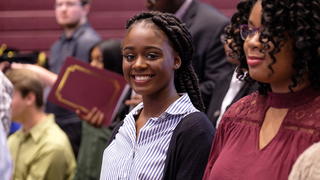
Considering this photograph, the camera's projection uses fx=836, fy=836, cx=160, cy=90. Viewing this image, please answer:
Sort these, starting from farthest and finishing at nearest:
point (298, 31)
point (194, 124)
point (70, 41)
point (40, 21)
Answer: point (40, 21), point (70, 41), point (194, 124), point (298, 31)

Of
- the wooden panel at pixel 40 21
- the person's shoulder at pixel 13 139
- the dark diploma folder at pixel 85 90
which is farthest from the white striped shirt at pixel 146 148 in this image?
the wooden panel at pixel 40 21

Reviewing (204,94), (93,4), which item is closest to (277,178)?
(204,94)

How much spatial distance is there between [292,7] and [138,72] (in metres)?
0.77

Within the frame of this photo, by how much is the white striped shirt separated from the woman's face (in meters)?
0.50

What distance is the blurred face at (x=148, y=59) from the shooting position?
310 cm

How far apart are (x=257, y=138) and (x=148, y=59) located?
628 millimetres

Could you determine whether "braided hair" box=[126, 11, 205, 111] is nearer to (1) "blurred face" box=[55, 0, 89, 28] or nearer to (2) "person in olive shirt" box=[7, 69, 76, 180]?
(2) "person in olive shirt" box=[7, 69, 76, 180]

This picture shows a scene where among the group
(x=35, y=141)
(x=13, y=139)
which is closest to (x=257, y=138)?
(x=35, y=141)

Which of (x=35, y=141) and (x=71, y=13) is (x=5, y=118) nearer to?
(x=35, y=141)

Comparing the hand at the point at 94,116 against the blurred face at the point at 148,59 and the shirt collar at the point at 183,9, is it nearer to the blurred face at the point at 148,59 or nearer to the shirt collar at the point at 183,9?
the shirt collar at the point at 183,9

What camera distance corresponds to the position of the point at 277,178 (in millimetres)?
2502

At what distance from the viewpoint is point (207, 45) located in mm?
4973

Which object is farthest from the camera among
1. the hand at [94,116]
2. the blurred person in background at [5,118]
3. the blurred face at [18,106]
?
the blurred face at [18,106]

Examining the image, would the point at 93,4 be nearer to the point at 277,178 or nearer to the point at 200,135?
the point at 200,135
